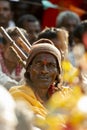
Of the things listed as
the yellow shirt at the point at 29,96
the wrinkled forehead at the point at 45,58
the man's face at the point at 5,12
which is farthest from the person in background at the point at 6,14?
the yellow shirt at the point at 29,96

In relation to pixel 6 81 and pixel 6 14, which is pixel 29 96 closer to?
pixel 6 81

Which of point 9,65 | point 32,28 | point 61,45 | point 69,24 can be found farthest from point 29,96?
point 69,24

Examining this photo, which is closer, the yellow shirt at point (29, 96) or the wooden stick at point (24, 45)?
the yellow shirt at point (29, 96)

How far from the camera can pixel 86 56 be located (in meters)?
2.10

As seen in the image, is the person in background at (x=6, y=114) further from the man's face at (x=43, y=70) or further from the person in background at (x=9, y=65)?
the person in background at (x=9, y=65)

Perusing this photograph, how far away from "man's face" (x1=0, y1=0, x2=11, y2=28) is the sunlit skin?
13.6 ft

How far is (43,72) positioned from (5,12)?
176 inches

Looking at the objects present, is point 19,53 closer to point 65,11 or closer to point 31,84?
point 31,84

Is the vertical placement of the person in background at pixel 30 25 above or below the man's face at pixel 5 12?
below

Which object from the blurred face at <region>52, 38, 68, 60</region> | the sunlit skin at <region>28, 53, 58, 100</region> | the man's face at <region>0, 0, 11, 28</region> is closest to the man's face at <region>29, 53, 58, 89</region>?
the sunlit skin at <region>28, 53, 58, 100</region>

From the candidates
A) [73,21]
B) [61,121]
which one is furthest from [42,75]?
[73,21]

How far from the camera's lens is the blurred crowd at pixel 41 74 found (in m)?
1.64

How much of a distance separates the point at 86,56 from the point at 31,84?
2.55 m

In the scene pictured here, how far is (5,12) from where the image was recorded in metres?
8.93
